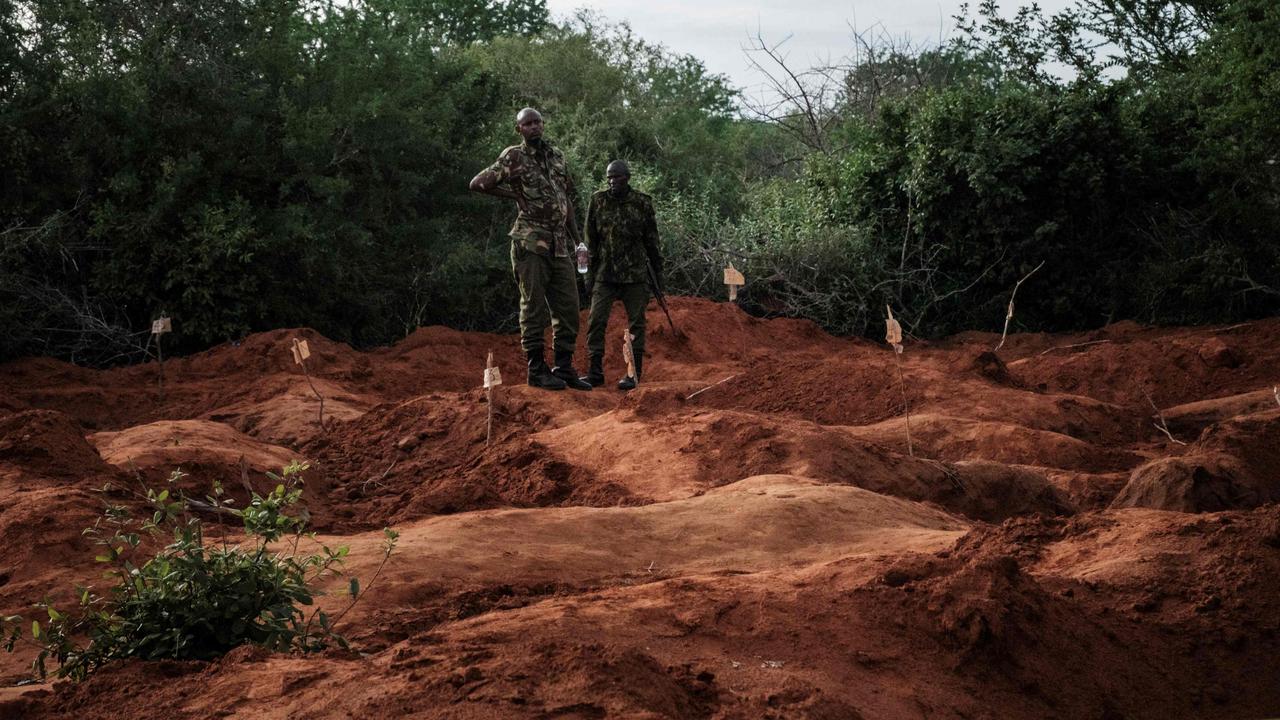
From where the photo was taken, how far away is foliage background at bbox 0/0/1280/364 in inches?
552

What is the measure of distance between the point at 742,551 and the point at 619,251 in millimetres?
5293

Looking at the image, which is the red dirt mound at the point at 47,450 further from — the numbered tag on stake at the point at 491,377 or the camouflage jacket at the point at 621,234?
the camouflage jacket at the point at 621,234

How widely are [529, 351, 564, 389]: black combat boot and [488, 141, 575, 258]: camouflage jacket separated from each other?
32.6 inches

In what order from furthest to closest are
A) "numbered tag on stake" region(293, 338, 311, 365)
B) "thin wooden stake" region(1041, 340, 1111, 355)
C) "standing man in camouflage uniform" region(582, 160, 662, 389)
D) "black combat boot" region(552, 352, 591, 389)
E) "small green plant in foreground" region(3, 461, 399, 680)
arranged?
"thin wooden stake" region(1041, 340, 1111, 355)
"standing man in camouflage uniform" region(582, 160, 662, 389)
"black combat boot" region(552, 352, 591, 389)
"numbered tag on stake" region(293, 338, 311, 365)
"small green plant in foreground" region(3, 461, 399, 680)

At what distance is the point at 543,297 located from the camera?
9.86 m

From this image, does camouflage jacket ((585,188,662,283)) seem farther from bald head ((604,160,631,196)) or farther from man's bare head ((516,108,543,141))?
man's bare head ((516,108,543,141))

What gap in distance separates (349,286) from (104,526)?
1008 cm

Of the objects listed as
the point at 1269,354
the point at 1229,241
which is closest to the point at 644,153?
the point at 1229,241

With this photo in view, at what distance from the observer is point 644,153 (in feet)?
78.6

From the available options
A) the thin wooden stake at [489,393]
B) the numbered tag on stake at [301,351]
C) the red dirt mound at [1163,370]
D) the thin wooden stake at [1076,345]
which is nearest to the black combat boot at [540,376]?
the thin wooden stake at [489,393]

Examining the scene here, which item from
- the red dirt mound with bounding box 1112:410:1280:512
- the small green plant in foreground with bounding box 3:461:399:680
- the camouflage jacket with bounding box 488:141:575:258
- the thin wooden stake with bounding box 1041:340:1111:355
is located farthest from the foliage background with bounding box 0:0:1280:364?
the small green plant in foreground with bounding box 3:461:399:680

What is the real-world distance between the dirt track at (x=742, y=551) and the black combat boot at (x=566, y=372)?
331 millimetres

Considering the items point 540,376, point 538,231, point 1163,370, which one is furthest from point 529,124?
point 1163,370

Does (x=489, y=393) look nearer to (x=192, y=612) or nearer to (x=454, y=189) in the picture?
(x=192, y=612)
